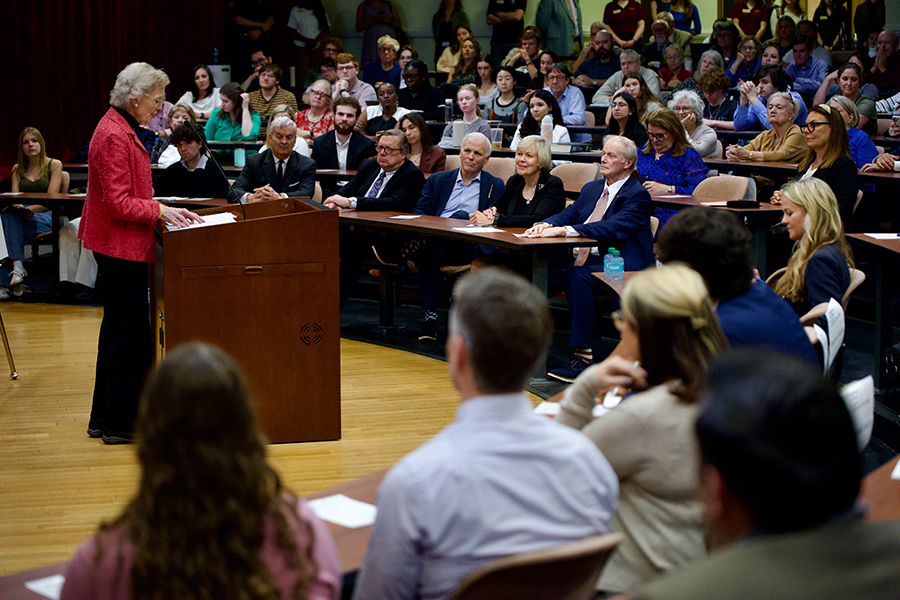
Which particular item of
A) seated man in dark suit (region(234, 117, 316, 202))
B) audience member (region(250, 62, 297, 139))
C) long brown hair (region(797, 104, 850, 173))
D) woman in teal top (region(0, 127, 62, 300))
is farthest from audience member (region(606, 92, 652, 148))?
woman in teal top (region(0, 127, 62, 300))

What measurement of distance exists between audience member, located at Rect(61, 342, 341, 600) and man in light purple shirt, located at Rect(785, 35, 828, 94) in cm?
924

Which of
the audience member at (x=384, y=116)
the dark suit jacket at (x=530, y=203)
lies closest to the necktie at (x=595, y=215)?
the dark suit jacket at (x=530, y=203)

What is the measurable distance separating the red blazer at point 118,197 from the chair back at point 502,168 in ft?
10.2

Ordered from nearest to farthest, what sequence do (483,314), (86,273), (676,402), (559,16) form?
(483,314) → (676,402) → (86,273) → (559,16)

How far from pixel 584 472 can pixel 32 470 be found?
277 cm

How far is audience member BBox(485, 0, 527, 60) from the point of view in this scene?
11.4 meters

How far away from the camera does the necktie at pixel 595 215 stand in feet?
16.3

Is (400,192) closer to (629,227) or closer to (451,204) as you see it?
(451,204)

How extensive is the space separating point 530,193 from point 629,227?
30.4 inches

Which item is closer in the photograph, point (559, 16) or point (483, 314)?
point (483, 314)

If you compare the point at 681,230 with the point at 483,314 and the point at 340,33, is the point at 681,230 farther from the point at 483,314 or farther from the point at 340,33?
the point at 340,33

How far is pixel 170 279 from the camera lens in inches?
140

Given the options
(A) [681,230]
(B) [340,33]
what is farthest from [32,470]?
(B) [340,33]

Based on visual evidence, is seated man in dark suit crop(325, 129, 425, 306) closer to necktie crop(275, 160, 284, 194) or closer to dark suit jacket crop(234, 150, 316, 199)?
dark suit jacket crop(234, 150, 316, 199)
